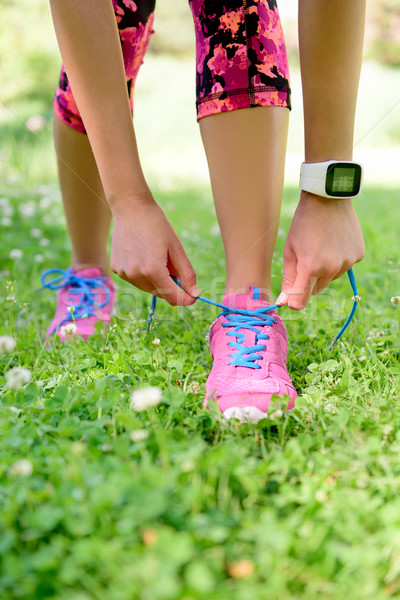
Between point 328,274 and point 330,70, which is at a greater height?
point 330,70

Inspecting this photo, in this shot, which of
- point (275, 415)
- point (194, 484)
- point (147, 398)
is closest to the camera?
point (194, 484)

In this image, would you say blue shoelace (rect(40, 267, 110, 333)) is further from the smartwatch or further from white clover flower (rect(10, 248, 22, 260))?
the smartwatch

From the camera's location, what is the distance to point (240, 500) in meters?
0.71

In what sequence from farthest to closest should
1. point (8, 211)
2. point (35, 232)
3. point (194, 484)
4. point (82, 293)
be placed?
point (8, 211) < point (35, 232) < point (82, 293) < point (194, 484)

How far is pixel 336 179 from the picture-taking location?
3.48 feet

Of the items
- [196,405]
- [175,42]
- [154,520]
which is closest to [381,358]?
[196,405]

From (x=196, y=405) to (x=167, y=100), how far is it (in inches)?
312

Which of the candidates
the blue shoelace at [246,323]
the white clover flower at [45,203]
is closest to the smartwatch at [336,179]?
the blue shoelace at [246,323]

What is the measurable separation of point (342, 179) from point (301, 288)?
23 centimetres

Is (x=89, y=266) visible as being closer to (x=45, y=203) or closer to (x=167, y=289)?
(x=167, y=289)

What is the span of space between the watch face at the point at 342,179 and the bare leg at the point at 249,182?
0.49ft

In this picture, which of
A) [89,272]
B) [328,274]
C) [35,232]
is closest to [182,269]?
[328,274]

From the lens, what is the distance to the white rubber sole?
0.91m

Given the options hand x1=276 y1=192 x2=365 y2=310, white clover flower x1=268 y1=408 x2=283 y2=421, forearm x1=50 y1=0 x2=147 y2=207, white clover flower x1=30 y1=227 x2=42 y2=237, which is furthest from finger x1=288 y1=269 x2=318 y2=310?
white clover flower x1=30 y1=227 x2=42 y2=237
